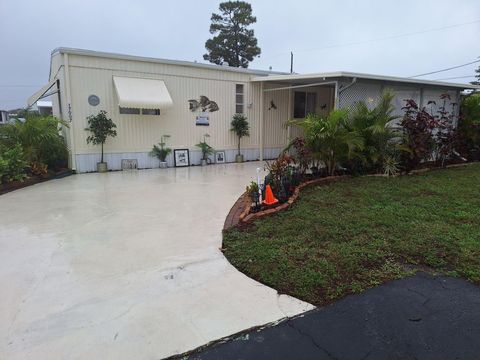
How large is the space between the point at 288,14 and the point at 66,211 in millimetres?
20482

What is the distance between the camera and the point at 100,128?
28.5 ft

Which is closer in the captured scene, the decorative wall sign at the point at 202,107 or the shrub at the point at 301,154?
the shrub at the point at 301,154

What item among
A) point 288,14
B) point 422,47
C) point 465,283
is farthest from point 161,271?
point 422,47

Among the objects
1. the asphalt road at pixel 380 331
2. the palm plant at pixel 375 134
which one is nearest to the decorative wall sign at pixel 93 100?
the palm plant at pixel 375 134

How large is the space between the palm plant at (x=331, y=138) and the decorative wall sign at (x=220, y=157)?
4.56 metres

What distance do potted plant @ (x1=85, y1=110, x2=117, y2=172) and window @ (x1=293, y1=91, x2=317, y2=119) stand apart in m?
6.51

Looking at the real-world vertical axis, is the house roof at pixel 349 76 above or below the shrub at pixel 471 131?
above

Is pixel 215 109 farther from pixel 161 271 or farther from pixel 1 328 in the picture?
pixel 1 328

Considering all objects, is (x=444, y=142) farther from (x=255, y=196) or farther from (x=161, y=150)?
(x=161, y=150)

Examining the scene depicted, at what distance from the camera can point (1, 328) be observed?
2322 millimetres

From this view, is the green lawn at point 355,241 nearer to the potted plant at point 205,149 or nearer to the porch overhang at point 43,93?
the potted plant at point 205,149

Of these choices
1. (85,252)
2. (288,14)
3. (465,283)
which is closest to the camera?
(465,283)

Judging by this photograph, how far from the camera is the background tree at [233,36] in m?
28.8

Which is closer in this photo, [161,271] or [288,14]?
[161,271]
